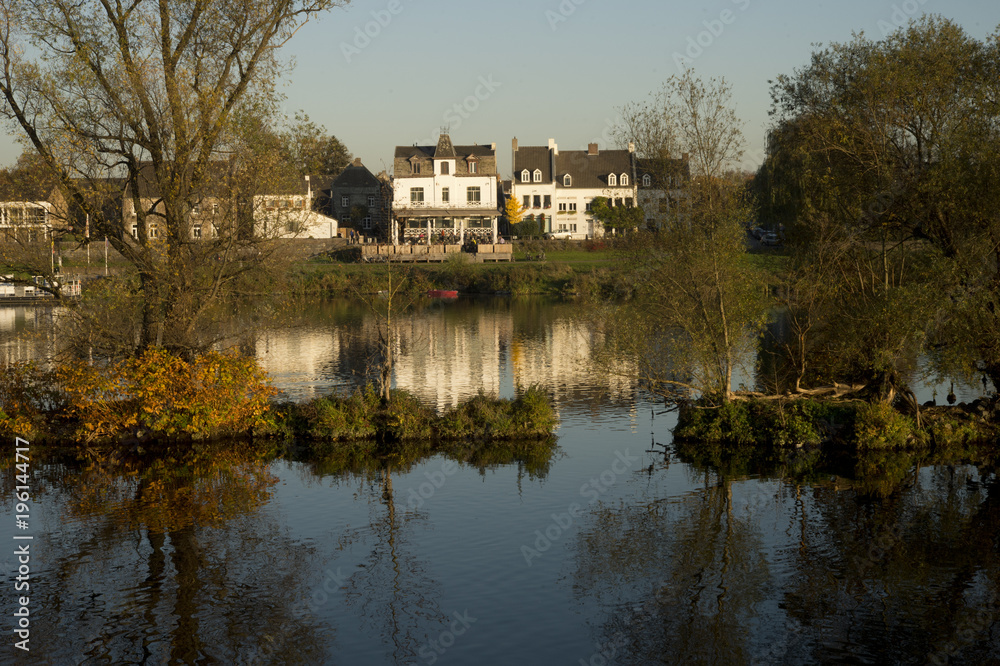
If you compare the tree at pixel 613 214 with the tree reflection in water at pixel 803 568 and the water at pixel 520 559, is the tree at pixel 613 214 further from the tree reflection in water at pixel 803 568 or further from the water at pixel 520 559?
the tree reflection in water at pixel 803 568

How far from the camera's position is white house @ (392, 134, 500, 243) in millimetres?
88125

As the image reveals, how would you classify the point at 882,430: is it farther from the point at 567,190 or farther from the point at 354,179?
the point at 354,179

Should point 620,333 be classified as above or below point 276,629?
above

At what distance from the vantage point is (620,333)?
26953 mm

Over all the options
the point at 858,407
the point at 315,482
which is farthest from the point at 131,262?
the point at 858,407

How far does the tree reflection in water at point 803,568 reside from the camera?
44.5 ft

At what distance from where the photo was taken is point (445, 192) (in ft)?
→ 293

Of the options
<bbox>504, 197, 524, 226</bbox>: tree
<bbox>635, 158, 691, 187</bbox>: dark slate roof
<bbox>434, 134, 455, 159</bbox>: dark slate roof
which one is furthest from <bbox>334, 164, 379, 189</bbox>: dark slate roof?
<bbox>635, 158, 691, 187</bbox>: dark slate roof

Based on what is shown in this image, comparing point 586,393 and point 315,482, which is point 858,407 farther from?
point 315,482

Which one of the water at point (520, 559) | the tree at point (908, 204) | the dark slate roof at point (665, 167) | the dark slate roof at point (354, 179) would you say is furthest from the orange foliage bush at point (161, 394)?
the dark slate roof at point (354, 179)

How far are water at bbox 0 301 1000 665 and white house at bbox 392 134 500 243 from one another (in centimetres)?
6326

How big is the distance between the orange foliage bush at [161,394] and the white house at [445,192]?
6338cm

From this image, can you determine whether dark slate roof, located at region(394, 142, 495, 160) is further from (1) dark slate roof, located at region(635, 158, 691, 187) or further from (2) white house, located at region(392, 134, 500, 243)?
(1) dark slate roof, located at region(635, 158, 691, 187)

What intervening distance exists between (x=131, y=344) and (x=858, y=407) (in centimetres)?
2119
